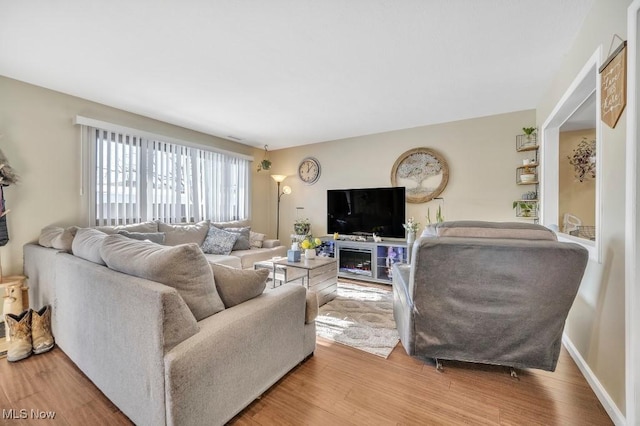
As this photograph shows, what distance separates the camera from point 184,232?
368 centimetres

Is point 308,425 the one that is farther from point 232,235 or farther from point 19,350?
point 232,235

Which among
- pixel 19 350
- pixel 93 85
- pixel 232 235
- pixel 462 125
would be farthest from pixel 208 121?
pixel 462 125

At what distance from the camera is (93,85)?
2703 millimetres

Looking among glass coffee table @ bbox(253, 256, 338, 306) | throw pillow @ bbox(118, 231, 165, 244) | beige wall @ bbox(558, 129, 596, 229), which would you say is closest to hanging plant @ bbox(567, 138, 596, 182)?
beige wall @ bbox(558, 129, 596, 229)

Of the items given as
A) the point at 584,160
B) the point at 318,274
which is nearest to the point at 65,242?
the point at 318,274

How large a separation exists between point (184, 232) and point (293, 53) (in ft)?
9.12

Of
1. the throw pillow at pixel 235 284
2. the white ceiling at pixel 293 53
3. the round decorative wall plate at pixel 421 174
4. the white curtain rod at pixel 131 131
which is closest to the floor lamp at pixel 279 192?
the white curtain rod at pixel 131 131

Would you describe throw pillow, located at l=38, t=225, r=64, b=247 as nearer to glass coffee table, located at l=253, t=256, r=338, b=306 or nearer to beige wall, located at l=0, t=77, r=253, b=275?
beige wall, located at l=0, t=77, r=253, b=275

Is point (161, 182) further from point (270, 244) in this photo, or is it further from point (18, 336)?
point (18, 336)

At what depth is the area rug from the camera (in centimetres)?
214

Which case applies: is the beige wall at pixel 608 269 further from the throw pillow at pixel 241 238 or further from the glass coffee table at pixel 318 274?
the throw pillow at pixel 241 238

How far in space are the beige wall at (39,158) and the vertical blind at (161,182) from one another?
0.67ft

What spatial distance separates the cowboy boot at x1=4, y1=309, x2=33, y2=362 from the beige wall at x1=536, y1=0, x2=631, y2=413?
3714 millimetres

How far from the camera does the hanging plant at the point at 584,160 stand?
10.0 feet
